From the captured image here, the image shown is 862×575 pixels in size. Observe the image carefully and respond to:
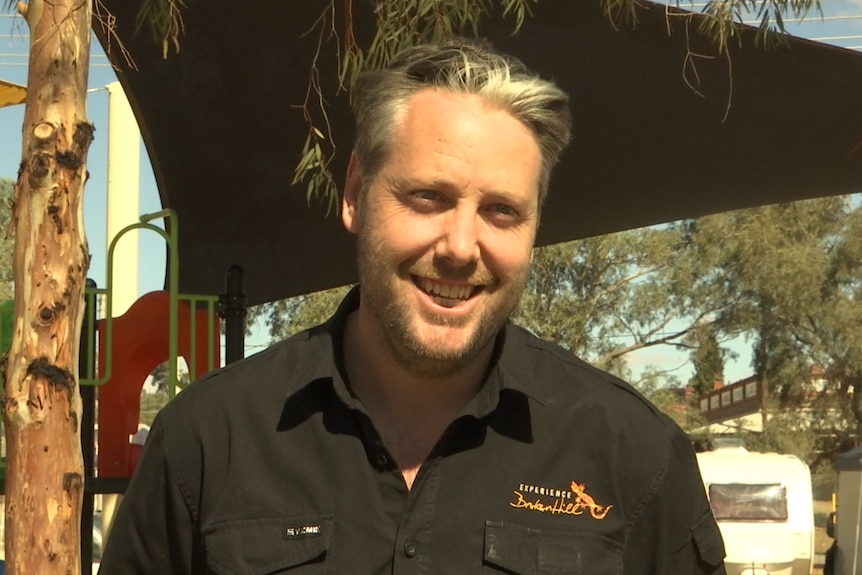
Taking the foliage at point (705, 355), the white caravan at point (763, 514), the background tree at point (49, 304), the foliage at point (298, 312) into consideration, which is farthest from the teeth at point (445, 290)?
the foliage at point (705, 355)

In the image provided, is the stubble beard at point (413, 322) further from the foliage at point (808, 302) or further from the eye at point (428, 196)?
the foliage at point (808, 302)

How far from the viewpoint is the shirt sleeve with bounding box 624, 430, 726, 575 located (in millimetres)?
1708

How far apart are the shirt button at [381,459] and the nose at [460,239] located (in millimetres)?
274

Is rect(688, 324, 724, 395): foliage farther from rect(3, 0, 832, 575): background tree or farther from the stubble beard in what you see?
the stubble beard

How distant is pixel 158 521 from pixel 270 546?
18 centimetres

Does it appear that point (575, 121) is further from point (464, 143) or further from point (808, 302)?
point (808, 302)

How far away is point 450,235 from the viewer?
5.55ft

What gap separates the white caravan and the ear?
297 inches

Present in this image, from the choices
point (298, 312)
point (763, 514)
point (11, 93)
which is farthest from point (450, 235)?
point (298, 312)

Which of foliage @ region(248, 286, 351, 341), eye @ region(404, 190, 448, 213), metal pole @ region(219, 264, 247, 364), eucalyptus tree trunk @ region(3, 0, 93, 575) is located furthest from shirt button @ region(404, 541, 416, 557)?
foliage @ region(248, 286, 351, 341)

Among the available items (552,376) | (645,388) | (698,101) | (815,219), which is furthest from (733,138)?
(645,388)

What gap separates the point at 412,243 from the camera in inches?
67.2

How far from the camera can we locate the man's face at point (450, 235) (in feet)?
5.57

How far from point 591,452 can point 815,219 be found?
2763 centimetres
